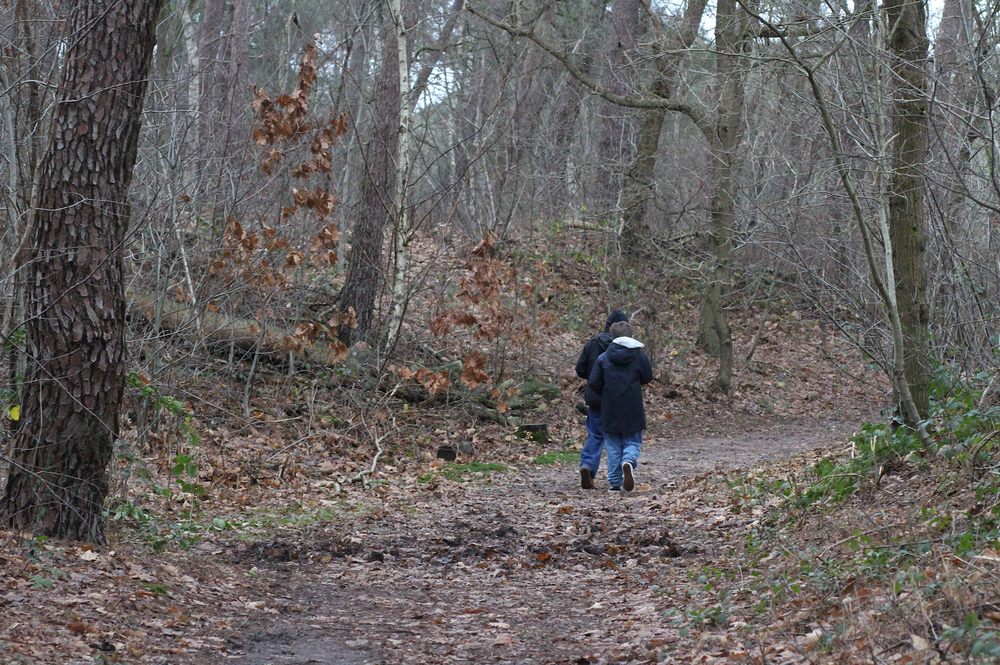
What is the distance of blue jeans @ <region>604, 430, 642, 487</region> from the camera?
9.98m

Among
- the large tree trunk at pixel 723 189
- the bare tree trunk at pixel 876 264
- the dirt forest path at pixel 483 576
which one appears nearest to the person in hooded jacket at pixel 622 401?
the dirt forest path at pixel 483 576

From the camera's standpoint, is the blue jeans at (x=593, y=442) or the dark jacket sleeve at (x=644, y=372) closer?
the dark jacket sleeve at (x=644, y=372)

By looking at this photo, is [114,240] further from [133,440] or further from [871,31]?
[871,31]

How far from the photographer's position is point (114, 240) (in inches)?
235

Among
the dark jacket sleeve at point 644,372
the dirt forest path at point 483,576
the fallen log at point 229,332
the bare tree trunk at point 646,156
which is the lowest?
the dirt forest path at point 483,576

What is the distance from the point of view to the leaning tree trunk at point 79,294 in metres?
5.79

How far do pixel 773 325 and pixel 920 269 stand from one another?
1570cm

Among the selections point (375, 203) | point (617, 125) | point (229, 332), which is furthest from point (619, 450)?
point (617, 125)

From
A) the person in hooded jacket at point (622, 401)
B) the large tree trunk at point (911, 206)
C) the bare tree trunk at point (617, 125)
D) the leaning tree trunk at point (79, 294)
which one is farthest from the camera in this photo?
the bare tree trunk at point (617, 125)

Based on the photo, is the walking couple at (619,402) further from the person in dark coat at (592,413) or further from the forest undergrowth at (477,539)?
the forest undergrowth at (477,539)

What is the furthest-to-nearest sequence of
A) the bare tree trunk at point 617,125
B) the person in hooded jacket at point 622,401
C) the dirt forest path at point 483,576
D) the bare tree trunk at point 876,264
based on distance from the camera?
the bare tree trunk at point 617,125 < the person in hooded jacket at point 622,401 < the bare tree trunk at point 876,264 < the dirt forest path at point 483,576

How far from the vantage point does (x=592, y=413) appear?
10.4m

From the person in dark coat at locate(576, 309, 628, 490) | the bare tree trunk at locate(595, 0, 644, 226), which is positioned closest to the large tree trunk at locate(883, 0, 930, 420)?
the person in dark coat at locate(576, 309, 628, 490)

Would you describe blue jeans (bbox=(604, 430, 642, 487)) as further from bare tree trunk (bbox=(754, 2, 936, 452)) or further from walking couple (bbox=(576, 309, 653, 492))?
bare tree trunk (bbox=(754, 2, 936, 452))
